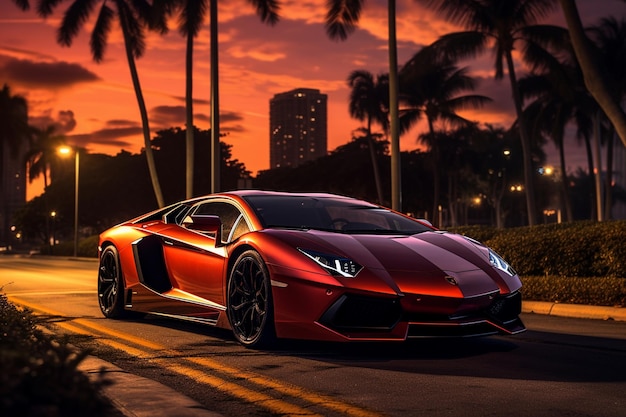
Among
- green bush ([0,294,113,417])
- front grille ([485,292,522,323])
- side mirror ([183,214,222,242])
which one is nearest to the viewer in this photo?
green bush ([0,294,113,417])

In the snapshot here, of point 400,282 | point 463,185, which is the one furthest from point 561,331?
point 463,185

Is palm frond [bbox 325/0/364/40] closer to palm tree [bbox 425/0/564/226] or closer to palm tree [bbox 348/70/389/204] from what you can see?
palm tree [bbox 425/0/564/226]

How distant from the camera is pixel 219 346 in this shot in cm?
776

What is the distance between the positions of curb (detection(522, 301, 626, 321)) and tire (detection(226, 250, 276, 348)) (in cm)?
561

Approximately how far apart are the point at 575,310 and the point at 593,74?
8.34 meters

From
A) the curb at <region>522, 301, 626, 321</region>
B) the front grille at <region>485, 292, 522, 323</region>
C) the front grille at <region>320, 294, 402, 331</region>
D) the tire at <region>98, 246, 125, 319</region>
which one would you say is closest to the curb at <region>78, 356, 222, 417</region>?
the front grille at <region>320, 294, 402, 331</region>

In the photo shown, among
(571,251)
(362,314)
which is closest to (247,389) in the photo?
(362,314)

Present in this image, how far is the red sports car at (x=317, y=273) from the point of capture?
21.8ft

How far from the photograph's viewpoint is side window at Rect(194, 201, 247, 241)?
820 centimetres

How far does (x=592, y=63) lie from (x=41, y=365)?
17224 mm

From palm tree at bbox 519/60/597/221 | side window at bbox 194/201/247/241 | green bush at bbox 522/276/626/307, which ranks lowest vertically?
green bush at bbox 522/276/626/307

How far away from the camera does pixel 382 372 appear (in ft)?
21.1

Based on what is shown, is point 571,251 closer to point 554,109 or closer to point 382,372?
point 382,372

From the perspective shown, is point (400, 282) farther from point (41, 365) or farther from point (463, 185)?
point (463, 185)
